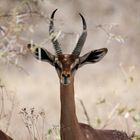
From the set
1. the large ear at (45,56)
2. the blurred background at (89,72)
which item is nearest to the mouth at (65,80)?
the large ear at (45,56)

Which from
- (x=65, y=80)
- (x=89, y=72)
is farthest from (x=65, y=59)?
(x=89, y=72)

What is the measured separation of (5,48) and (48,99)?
7.93m

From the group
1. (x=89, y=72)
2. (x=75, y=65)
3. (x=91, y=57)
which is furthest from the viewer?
(x=89, y=72)

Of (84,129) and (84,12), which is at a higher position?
(84,12)

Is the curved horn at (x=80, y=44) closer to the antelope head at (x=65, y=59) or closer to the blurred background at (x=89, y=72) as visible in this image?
the antelope head at (x=65, y=59)

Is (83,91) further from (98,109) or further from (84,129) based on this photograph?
(84,129)

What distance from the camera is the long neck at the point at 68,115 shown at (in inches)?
374

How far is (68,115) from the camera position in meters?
9.54

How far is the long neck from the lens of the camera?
9.51 m

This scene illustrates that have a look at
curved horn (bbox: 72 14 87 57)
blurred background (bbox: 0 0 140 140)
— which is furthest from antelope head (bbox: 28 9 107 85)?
blurred background (bbox: 0 0 140 140)

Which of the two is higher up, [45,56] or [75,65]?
[45,56]


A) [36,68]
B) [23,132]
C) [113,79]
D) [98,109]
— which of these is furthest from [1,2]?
[23,132]

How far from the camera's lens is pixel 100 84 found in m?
16.6

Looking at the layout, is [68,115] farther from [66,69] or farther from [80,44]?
[80,44]
